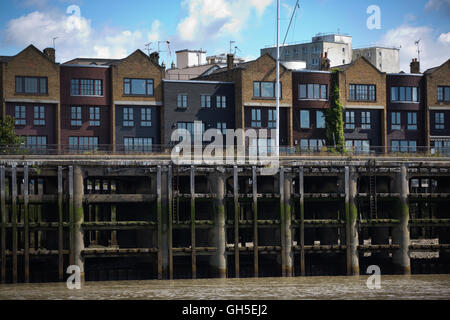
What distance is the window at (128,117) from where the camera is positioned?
2936 inches

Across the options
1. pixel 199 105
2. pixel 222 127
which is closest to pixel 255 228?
pixel 222 127

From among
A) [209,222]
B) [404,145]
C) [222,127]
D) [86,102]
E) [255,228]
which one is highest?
[86,102]

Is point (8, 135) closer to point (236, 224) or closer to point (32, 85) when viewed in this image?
point (32, 85)

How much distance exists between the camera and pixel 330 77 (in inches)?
3132

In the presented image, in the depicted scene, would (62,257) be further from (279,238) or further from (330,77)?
(330,77)

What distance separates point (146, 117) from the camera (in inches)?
2963

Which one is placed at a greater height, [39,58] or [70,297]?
[39,58]

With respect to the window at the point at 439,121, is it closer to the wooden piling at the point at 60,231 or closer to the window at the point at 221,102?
the window at the point at 221,102

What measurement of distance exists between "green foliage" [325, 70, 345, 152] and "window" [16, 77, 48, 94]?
2554cm

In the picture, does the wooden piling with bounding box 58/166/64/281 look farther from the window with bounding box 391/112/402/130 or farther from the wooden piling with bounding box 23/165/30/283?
the window with bounding box 391/112/402/130

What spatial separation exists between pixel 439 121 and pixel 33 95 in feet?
125
